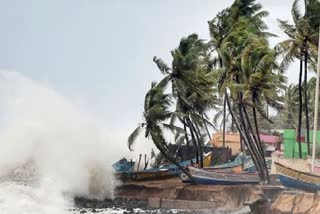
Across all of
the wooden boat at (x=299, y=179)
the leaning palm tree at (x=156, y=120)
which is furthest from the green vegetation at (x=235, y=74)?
the wooden boat at (x=299, y=179)

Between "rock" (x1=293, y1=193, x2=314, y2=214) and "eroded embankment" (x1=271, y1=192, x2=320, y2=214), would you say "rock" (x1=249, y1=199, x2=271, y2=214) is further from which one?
"rock" (x1=293, y1=193, x2=314, y2=214)

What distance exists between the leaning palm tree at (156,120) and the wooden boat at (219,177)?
0.85 meters

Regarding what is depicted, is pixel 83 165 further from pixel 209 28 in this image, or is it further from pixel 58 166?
pixel 209 28

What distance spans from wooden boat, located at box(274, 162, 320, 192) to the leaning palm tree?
39.5 feet

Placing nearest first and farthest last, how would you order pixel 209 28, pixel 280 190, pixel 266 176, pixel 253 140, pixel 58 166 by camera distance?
1. pixel 280 190
2. pixel 266 176
3. pixel 253 140
4. pixel 209 28
5. pixel 58 166

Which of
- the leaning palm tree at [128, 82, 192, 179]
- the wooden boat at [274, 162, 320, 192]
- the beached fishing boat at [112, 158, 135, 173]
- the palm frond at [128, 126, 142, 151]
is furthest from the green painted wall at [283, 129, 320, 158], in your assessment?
the beached fishing boat at [112, 158, 135, 173]

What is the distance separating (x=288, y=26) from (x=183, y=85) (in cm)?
958

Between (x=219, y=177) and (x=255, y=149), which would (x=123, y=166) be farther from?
(x=255, y=149)

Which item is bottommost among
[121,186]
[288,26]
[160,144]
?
[121,186]

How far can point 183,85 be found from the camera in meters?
43.4

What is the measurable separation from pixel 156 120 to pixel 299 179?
14.9 metres

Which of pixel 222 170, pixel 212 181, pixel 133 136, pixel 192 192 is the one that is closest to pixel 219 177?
pixel 212 181

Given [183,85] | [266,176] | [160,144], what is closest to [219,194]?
[266,176]

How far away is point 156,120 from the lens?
4128 centimetres
